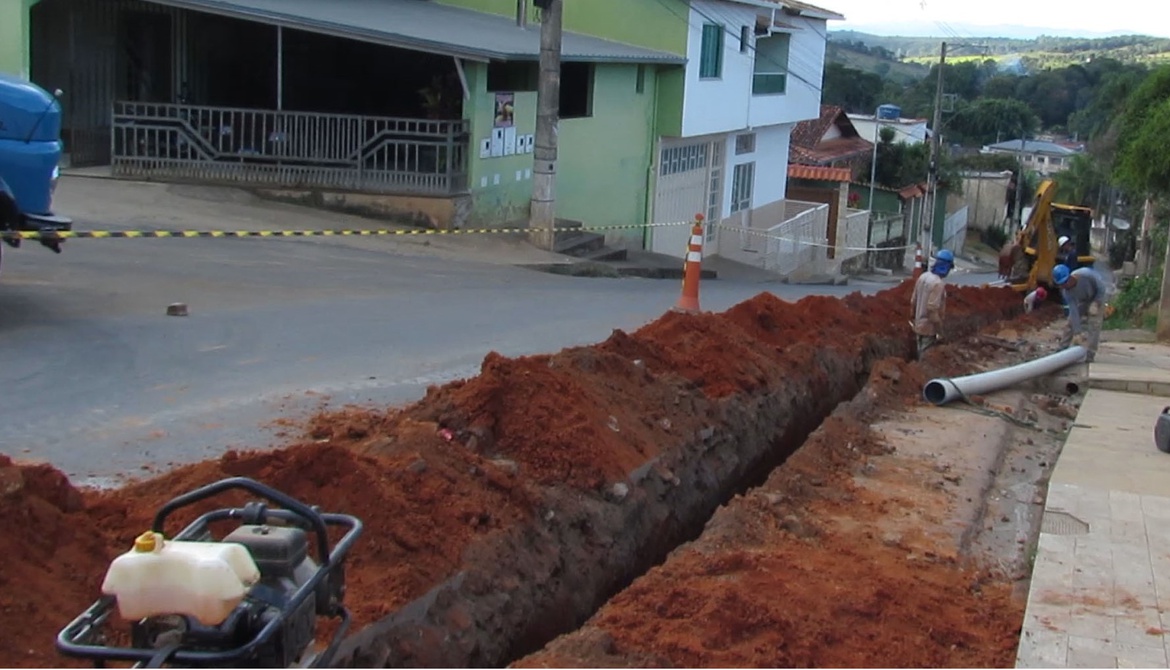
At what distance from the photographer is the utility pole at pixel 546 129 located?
20344 mm

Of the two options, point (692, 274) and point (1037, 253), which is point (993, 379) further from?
point (1037, 253)

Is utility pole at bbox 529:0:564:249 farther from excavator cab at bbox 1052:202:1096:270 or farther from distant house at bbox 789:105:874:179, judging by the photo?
distant house at bbox 789:105:874:179

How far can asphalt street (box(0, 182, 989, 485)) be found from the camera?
8.27 meters

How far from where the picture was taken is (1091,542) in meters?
7.95

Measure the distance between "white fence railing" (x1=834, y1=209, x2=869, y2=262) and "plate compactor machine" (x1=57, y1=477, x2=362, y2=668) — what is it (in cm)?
3478

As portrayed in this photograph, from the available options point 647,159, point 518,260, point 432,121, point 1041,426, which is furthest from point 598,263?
point 1041,426

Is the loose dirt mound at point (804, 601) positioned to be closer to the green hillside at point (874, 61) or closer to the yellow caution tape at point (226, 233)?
the yellow caution tape at point (226, 233)

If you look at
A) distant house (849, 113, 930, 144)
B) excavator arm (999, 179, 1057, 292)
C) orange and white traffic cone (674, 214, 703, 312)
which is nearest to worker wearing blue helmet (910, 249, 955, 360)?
orange and white traffic cone (674, 214, 703, 312)

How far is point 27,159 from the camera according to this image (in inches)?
432

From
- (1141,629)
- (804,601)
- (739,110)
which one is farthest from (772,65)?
(804,601)

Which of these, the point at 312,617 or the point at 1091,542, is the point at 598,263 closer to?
the point at 1091,542

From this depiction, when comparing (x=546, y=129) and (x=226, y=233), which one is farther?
(x=546, y=129)

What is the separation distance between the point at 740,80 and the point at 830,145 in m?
20.4

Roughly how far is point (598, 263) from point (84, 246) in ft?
29.6
